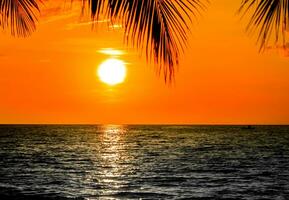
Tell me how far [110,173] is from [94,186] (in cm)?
1249

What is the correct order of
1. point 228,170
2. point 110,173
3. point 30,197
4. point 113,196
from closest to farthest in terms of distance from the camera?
1. point 30,197
2. point 113,196
3. point 110,173
4. point 228,170

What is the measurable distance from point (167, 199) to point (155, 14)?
108 feet

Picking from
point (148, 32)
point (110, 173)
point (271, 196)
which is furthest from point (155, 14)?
point (110, 173)

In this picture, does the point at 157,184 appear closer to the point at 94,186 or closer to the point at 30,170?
the point at 94,186

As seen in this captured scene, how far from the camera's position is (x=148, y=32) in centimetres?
218

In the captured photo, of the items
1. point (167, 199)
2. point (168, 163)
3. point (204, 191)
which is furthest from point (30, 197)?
point (168, 163)

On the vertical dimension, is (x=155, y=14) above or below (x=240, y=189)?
above

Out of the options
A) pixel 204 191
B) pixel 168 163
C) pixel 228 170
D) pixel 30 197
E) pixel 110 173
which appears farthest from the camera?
pixel 168 163

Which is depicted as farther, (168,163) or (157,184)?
(168,163)

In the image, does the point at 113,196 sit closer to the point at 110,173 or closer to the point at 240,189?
the point at 240,189

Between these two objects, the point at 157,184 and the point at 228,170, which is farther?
the point at 228,170

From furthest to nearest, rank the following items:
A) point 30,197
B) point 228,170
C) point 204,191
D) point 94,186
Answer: point 228,170, point 94,186, point 204,191, point 30,197

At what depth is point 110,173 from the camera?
54062 mm

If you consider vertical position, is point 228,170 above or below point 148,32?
below
